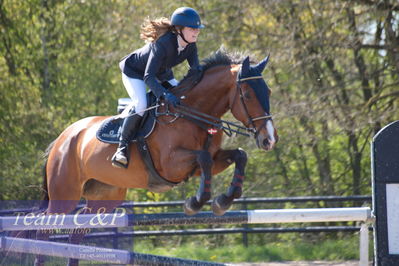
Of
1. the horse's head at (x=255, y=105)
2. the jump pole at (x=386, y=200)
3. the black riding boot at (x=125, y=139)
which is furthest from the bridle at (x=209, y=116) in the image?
the jump pole at (x=386, y=200)

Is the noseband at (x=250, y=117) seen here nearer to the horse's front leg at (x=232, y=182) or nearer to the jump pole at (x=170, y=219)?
the horse's front leg at (x=232, y=182)

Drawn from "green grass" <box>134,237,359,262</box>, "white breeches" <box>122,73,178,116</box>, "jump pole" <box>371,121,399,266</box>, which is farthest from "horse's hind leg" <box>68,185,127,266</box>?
"jump pole" <box>371,121,399,266</box>

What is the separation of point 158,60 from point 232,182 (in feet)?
3.74

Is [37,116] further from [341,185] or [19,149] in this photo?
[341,185]

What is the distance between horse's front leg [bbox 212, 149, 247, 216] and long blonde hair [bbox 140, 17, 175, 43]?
113 cm

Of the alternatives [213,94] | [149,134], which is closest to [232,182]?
[213,94]

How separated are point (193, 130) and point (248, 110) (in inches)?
20.0

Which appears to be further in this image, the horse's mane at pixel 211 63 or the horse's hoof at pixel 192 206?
the horse's mane at pixel 211 63

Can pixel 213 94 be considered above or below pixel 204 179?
above

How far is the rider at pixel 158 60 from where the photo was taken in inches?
201

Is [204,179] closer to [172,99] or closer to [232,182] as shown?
[232,182]

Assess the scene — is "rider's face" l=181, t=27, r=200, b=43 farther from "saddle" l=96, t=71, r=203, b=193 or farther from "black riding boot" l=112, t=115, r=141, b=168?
"black riding boot" l=112, t=115, r=141, b=168

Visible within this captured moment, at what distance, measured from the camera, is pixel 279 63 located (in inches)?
408

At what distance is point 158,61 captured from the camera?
5.11 meters
